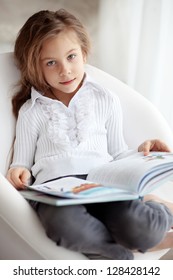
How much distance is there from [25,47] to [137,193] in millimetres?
584

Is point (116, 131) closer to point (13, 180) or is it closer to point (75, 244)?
point (13, 180)

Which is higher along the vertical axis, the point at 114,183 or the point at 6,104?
the point at 6,104

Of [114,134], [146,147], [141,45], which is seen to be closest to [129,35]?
[141,45]

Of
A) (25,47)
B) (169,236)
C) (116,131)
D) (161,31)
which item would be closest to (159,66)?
(161,31)

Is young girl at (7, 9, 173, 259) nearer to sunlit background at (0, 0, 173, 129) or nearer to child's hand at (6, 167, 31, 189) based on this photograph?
child's hand at (6, 167, 31, 189)

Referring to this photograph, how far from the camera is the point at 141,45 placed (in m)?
1.86

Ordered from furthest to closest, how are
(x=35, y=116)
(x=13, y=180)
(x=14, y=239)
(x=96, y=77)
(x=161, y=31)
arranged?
(x=161, y=31)
(x=96, y=77)
(x=35, y=116)
(x=13, y=180)
(x=14, y=239)

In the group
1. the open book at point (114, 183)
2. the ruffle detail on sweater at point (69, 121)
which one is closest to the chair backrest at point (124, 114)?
the ruffle detail on sweater at point (69, 121)

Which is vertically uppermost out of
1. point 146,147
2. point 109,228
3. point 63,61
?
point 63,61

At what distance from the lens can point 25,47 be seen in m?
1.35

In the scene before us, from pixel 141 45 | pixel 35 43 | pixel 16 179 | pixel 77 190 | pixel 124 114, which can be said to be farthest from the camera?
pixel 141 45

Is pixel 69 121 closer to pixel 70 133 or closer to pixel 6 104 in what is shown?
pixel 70 133

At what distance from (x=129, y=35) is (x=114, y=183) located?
101cm

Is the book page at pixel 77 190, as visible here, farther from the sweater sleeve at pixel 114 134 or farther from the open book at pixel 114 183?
the sweater sleeve at pixel 114 134
